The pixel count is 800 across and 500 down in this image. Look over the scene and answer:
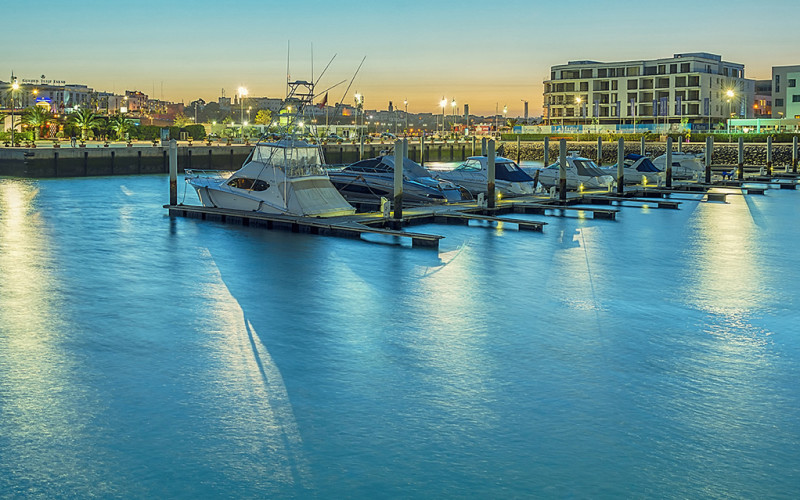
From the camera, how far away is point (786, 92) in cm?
12319

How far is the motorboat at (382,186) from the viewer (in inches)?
1420

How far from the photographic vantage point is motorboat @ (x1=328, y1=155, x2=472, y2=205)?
36062 mm

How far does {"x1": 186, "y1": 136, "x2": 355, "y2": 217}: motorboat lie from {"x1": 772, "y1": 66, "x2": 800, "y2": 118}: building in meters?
106

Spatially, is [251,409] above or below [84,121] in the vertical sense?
below

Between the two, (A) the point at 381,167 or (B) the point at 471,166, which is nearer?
(A) the point at 381,167

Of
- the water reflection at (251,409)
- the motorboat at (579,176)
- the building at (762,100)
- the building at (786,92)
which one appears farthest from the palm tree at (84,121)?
the building at (762,100)

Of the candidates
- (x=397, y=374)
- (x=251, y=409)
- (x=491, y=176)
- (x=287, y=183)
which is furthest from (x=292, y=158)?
(x=251, y=409)

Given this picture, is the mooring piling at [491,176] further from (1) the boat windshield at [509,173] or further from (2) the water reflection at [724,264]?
(2) the water reflection at [724,264]

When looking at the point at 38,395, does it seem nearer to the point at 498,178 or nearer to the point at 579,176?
the point at 498,178

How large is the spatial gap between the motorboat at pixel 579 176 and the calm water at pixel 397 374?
18813mm

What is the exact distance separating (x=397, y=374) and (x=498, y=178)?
87.9 ft

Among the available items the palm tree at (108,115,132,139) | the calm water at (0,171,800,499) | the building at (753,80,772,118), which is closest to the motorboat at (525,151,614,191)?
the calm water at (0,171,800,499)

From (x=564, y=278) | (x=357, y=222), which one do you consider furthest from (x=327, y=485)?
(x=357, y=222)

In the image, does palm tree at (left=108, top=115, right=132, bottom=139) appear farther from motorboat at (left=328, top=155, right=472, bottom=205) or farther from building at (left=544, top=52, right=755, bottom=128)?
motorboat at (left=328, top=155, right=472, bottom=205)
